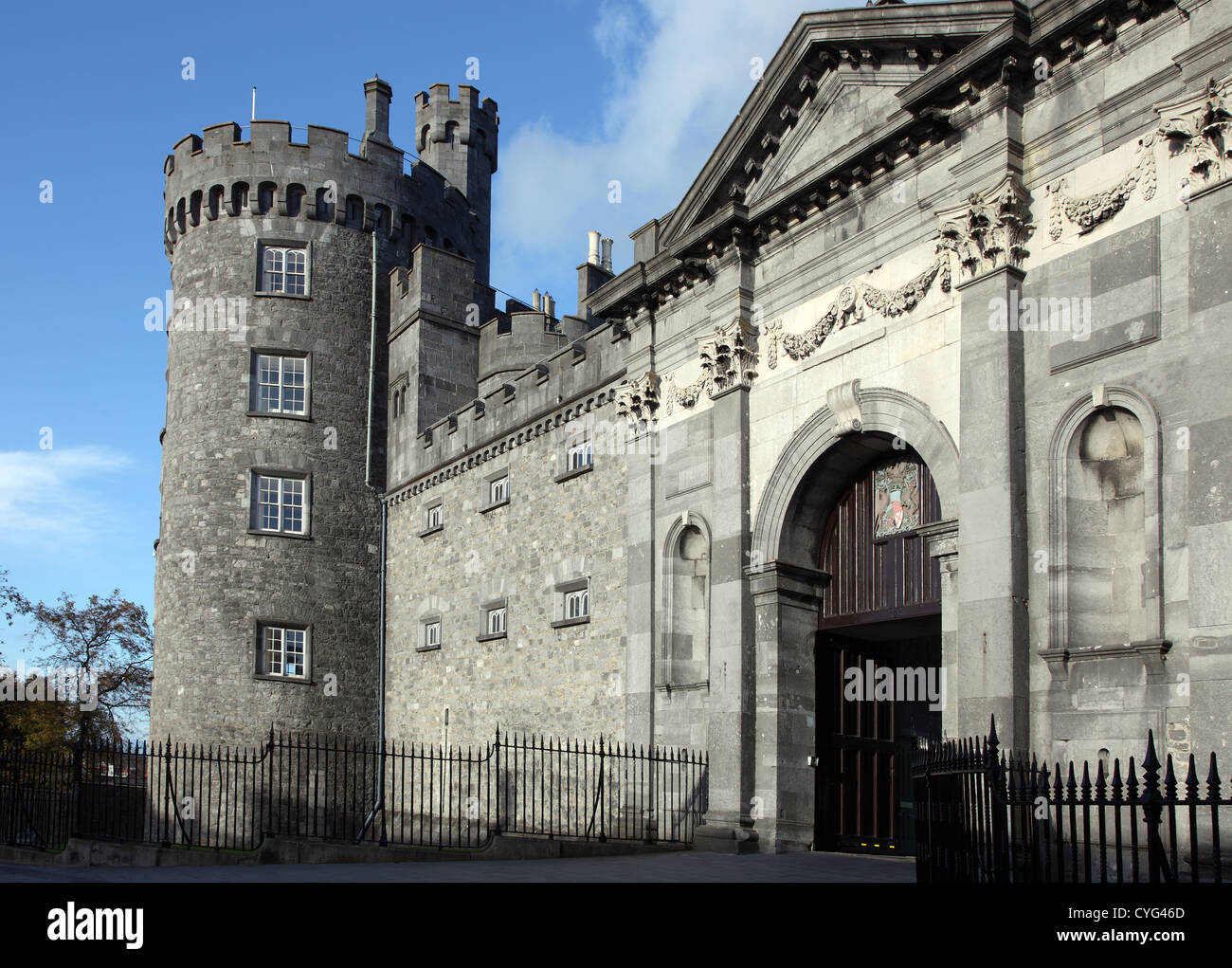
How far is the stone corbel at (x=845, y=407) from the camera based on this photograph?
15828mm

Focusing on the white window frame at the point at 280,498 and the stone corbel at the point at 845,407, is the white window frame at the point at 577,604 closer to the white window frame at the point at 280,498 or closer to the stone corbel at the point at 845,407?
the stone corbel at the point at 845,407

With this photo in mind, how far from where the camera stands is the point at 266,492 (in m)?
29.2

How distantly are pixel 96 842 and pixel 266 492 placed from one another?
41.3 ft

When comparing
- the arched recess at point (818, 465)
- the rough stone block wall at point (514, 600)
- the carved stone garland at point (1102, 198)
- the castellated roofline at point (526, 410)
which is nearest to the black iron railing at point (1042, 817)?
the arched recess at point (818, 465)

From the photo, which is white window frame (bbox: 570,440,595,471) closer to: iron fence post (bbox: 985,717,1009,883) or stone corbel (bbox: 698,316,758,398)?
stone corbel (bbox: 698,316,758,398)

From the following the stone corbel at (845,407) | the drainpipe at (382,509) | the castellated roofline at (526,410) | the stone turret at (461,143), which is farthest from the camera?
the stone turret at (461,143)

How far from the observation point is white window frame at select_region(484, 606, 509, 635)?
2439 centimetres

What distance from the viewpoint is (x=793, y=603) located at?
677 inches

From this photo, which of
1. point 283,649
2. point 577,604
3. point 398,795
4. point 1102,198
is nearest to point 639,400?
point 577,604

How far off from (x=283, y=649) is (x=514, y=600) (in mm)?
7533

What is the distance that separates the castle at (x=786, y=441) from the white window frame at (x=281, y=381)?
8 cm

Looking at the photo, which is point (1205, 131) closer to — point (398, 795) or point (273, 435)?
point (398, 795)

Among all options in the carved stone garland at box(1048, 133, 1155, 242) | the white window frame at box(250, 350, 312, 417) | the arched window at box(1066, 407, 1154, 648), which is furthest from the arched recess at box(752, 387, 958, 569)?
the white window frame at box(250, 350, 312, 417)

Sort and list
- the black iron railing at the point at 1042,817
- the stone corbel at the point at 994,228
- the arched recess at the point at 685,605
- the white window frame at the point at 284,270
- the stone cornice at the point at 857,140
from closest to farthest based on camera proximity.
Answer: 1. the black iron railing at the point at 1042,817
2. the stone cornice at the point at 857,140
3. the stone corbel at the point at 994,228
4. the arched recess at the point at 685,605
5. the white window frame at the point at 284,270
